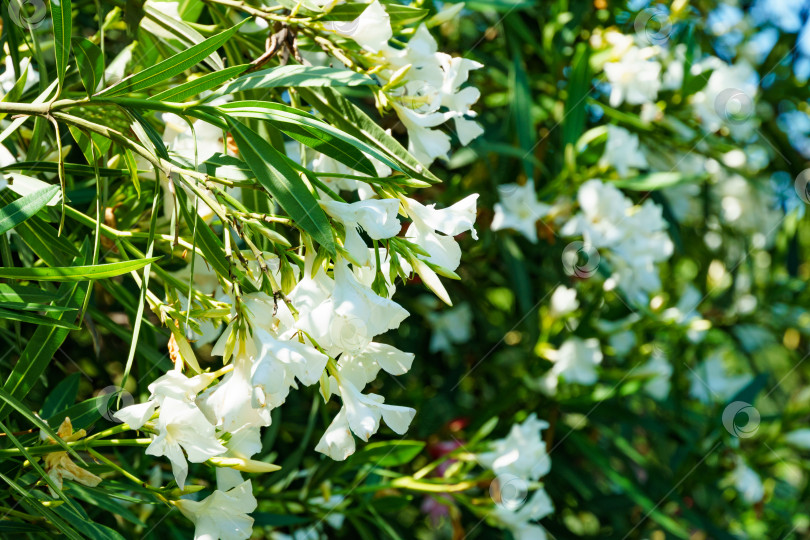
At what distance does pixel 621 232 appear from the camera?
135 centimetres

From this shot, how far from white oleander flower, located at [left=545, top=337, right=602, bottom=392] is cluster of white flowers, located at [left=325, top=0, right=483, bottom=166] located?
735 millimetres

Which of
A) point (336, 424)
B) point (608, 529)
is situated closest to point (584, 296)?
point (608, 529)

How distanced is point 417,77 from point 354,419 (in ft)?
1.18

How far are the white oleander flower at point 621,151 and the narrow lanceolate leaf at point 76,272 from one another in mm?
985

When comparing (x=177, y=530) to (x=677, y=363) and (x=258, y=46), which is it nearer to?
(x=258, y=46)

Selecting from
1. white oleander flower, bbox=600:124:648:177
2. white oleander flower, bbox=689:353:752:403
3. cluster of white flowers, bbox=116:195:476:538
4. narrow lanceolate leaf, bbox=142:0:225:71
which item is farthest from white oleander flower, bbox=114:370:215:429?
white oleander flower, bbox=689:353:752:403

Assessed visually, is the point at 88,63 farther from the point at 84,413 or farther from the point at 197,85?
the point at 84,413

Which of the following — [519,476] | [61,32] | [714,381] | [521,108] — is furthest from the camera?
[714,381]

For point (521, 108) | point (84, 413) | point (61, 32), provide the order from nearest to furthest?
point (61, 32) < point (84, 413) < point (521, 108)

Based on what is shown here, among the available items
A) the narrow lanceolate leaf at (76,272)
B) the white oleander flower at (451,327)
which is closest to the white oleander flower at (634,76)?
the white oleander flower at (451,327)

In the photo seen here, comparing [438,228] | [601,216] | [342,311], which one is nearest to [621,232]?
[601,216]

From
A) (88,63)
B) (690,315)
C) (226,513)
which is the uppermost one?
(88,63)

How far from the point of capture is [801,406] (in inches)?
65.2

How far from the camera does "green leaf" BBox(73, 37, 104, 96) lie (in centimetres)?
61
